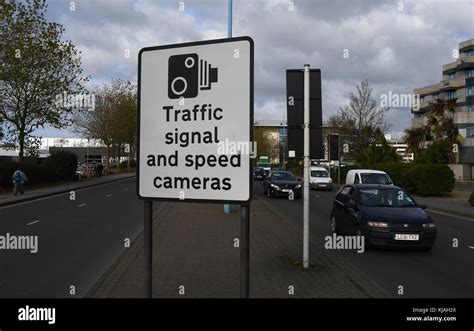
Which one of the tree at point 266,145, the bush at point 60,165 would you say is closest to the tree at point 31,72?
the bush at point 60,165

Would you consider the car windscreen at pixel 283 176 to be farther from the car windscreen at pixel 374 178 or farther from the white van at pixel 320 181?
the white van at pixel 320 181

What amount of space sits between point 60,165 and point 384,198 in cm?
3343

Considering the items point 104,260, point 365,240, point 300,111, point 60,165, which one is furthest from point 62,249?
point 60,165

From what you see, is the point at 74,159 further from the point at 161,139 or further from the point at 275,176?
the point at 161,139

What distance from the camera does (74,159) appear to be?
40.8m

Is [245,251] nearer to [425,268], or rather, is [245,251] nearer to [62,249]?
[425,268]

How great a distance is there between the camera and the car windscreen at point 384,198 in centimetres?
1038

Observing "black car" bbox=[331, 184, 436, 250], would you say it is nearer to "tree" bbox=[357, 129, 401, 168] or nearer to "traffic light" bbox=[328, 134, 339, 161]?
"traffic light" bbox=[328, 134, 339, 161]

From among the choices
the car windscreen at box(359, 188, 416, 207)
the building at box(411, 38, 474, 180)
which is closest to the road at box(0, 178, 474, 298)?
the car windscreen at box(359, 188, 416, 207)

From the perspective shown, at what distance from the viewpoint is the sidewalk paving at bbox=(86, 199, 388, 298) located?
600 cm

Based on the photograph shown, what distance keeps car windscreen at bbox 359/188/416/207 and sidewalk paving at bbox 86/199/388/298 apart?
5.08ft

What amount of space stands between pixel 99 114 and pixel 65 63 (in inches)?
847

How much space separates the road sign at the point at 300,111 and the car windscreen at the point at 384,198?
3.19 m

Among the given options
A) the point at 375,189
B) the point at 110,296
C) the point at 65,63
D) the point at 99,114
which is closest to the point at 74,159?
the point at 65,63
